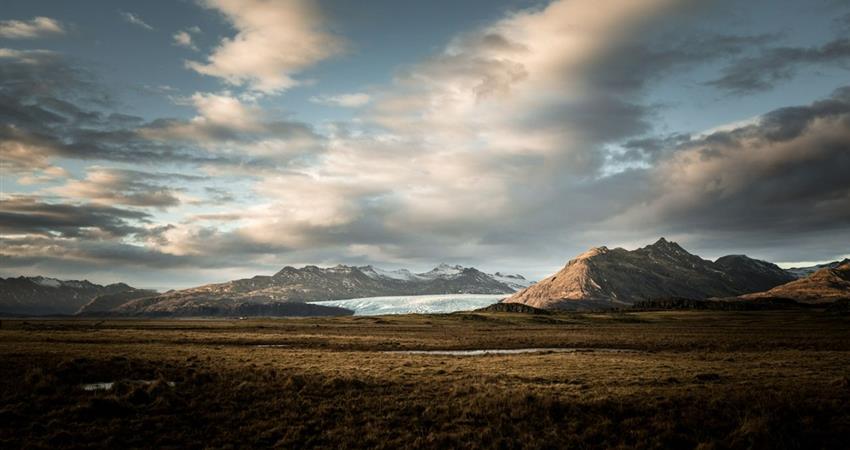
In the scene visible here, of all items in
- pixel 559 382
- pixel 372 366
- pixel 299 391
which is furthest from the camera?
pixel 372 366

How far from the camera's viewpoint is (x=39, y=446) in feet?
51.4

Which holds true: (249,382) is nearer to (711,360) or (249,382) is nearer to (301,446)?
(301,446)

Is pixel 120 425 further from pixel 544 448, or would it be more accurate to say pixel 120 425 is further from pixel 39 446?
pixel 544 448

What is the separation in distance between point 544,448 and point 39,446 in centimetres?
1690

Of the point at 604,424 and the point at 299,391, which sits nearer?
the point at 604,424

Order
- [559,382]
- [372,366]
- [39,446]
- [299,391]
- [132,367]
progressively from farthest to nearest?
[372,366] → [132,367] → [559,382] → [299,391] → [39,446]

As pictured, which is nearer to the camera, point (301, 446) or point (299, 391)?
point (301, 446)

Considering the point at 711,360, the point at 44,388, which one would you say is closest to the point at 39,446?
the point at 44,388

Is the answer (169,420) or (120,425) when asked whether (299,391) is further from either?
(120,425)

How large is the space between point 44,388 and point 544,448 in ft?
79.7

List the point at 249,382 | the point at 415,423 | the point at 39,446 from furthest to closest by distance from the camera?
the point at 249,382
the point at 415,423
the point at 39,446

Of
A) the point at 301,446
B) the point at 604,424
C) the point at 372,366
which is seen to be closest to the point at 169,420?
the point at 301,446

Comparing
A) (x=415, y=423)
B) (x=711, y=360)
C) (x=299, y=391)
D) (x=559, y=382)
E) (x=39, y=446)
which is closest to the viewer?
(x=39, y=446)

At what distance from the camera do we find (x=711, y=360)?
141 feet
